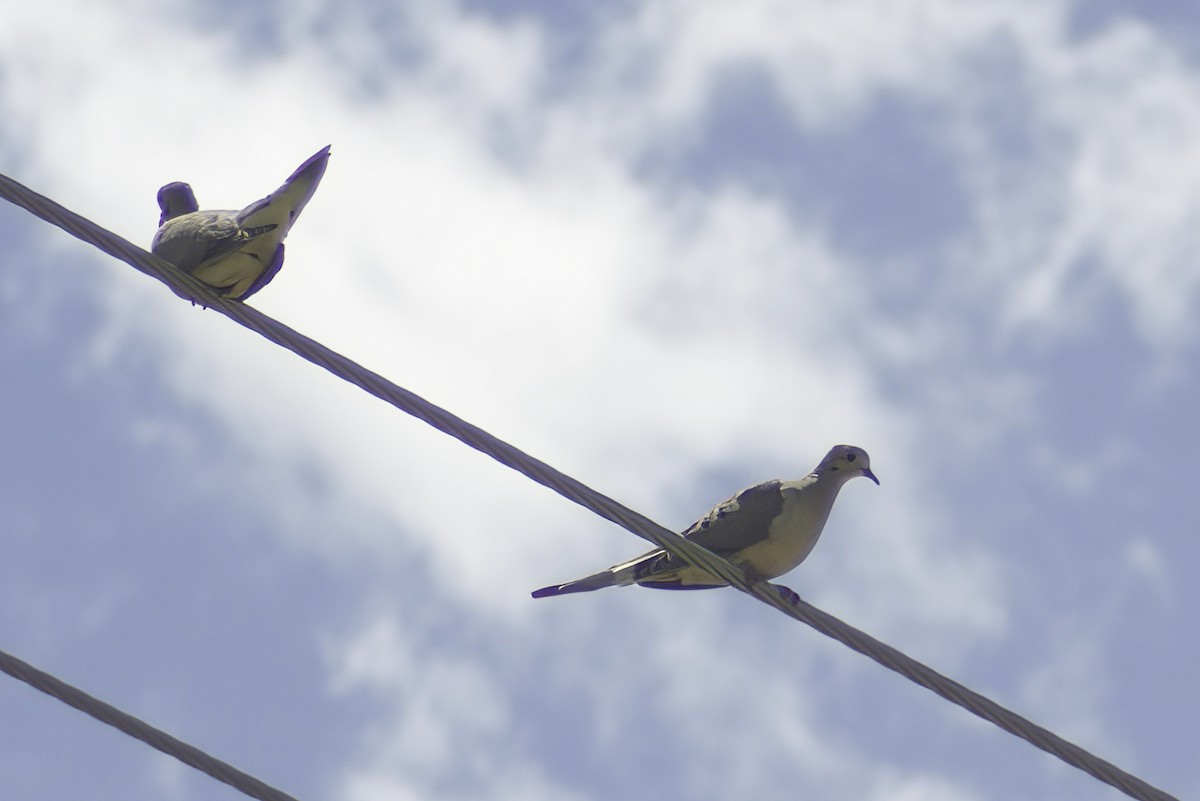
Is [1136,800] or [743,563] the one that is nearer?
[1136,800]

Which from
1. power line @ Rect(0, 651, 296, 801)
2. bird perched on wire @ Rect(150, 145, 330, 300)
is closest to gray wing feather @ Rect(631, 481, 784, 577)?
bird perched on wire @ Rect(150, 145, 330, 300)

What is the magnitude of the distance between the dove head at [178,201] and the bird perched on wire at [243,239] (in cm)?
104

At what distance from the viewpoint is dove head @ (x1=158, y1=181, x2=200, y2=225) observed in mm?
9344

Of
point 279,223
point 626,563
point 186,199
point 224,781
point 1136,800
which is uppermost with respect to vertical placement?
point 186,199

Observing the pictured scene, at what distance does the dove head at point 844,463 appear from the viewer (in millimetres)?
8539

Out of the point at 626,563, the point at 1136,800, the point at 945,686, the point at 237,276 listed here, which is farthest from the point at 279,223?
the point at 1136,800

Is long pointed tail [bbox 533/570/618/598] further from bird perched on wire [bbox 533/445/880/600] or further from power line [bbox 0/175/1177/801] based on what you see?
power line [bbox 0/175/1177/801]

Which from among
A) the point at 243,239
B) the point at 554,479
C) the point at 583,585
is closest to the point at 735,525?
the point at 583,585

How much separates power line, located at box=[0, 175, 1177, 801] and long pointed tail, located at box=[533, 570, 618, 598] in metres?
1.82

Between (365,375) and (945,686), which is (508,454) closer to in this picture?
(365,375)

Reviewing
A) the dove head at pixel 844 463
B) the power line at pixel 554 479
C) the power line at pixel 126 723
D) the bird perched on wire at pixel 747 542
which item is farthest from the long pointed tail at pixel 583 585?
the power line at pixel 126 723

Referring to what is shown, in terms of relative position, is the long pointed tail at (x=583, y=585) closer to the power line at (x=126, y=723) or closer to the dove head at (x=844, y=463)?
the dove head at (x=844, y=463)

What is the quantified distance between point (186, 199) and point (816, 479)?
3626 mm

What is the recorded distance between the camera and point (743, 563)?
8.00 metres
